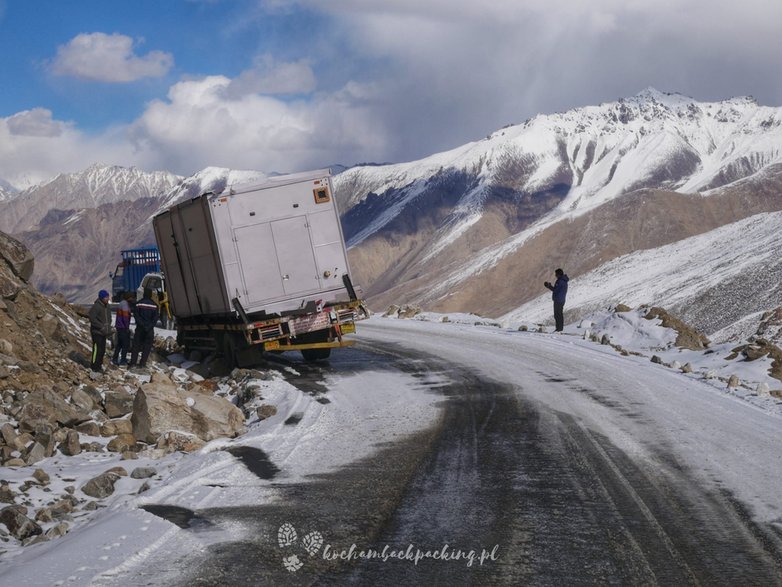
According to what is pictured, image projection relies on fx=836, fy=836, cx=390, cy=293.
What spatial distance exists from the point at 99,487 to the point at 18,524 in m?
1.19

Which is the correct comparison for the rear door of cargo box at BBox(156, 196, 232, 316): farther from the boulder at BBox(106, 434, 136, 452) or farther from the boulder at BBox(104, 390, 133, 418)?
the boulder at BBox(106, 434, 136, 452)

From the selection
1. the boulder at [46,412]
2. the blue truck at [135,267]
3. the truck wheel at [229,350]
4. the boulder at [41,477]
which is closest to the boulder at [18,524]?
the boulder at [41,477]

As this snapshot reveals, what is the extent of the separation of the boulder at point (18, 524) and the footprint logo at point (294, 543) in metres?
2.20

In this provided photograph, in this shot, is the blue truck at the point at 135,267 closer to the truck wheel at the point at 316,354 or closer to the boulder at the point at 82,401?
the truck wheel at the point at 316,354

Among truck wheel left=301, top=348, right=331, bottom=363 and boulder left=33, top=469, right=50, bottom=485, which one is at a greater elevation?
truck wheel left=301, top=348, right=331, bottom=363

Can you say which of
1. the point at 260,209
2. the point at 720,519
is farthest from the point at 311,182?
the point at 720,519

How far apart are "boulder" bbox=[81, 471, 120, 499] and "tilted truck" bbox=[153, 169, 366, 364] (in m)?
8.23

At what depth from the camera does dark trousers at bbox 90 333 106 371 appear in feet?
50.4

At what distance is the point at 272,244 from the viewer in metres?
16.6

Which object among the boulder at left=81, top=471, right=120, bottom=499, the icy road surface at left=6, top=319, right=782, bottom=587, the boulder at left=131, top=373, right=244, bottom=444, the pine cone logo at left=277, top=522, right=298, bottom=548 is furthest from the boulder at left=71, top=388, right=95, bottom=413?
the pine cone logo at left=277, top=522, right=298, bottom=548

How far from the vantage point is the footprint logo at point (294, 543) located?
5.83 meters

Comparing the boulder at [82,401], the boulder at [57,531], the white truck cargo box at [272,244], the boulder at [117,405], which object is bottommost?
the boulder at [57,531]

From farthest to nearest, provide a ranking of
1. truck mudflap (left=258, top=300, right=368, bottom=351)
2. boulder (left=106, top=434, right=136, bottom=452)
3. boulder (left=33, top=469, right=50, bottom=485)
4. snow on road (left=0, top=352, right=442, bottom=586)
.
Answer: truck mudflap (left=258, top=300, right=368, bottom=351) < boulder (left=106, top=434, right=136, bottom=452) < boulder (left=33, top=469, right=50, bottom=485) < snow on road (left=0, top=352, right=442, bottom=586)

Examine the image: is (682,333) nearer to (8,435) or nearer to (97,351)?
(97,351)
